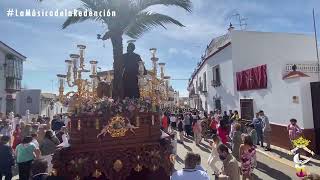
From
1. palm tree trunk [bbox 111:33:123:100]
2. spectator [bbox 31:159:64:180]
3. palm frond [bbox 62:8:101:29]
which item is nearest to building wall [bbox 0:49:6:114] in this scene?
palm frond [bbox 62:8:101:29]

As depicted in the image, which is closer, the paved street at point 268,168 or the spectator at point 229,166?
the spectator at point 229,166

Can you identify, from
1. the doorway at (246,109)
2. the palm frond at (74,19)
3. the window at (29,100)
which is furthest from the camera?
the window at (29,100)

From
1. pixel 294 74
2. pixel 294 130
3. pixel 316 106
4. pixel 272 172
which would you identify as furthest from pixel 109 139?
pixel 294 74

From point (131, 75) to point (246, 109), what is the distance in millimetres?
13671

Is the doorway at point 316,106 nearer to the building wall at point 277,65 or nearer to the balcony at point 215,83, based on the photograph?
the building wall at point 277,65

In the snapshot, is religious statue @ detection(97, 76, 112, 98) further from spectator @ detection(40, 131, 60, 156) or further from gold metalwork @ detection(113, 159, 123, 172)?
spectator @ detection(40, 131, 60, 156)

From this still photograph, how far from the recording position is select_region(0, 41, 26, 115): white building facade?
28.5m

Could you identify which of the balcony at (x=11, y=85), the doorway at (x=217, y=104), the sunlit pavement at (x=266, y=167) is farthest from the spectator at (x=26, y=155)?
the balcony at (x=11, y=85)

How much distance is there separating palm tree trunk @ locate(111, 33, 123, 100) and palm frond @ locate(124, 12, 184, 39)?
1.68 ft

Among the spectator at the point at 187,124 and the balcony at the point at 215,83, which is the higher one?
the balcony at the point at 215,83

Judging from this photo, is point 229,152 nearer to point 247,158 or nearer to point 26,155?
point 247,158

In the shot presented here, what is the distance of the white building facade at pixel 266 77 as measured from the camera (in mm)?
12363

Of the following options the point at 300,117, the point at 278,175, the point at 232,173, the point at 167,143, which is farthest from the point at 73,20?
the point at 300,117

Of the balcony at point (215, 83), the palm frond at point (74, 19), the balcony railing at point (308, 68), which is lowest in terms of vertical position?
the balcony railing at point (308, 68)
